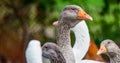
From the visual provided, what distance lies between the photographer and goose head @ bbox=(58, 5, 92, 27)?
495 cm

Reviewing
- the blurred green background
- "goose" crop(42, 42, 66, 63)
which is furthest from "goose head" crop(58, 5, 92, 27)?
the blurred green background

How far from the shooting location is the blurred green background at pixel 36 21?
9.02 metres

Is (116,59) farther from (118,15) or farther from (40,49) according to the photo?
(118,15)

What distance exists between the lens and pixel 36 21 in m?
10.1

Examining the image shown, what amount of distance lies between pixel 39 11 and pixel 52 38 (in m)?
0.57

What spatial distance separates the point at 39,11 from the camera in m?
10.2

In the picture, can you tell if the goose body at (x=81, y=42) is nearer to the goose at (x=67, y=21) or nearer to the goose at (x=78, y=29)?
the goose at (x=78, y=29)

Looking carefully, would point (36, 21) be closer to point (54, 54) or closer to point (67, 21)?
point (67, 21)

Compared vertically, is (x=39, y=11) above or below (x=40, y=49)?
above

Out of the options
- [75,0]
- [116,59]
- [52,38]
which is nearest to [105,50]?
[116,59]

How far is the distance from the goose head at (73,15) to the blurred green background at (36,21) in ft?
11.7

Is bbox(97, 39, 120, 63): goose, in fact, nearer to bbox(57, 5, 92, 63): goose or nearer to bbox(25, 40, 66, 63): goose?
bbox(57, 5, 92, 63): goose

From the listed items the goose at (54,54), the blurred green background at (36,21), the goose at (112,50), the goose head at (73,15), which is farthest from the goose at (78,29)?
the blurred green background at (36,21)

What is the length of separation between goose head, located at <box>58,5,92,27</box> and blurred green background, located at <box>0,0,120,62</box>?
140 inches
